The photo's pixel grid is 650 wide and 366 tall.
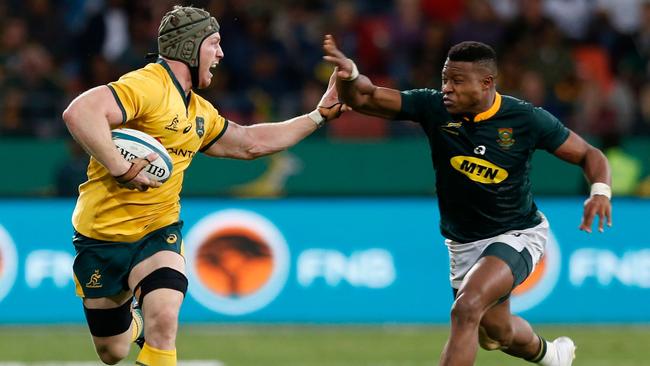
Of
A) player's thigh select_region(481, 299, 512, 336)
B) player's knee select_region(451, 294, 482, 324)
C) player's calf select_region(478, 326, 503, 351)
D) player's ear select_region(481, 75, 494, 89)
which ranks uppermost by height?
player's ear select_region(481, 75, 494, 89)

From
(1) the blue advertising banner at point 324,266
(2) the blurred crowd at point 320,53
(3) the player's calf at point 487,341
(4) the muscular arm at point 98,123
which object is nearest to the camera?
(4) the muscular arm at point 98,123

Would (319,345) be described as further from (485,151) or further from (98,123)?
(98,123)

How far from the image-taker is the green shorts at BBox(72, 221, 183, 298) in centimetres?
759

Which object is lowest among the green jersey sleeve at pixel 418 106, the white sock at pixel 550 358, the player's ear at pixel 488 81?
the white sock at pixel 550 358

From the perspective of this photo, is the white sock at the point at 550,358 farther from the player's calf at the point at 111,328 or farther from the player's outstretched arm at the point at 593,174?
the player's calf at the point at 111,328

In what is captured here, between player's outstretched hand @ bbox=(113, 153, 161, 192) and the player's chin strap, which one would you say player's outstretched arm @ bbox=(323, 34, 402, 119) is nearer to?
the player's chin strap

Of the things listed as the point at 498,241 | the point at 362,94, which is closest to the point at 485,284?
the point at 498,241

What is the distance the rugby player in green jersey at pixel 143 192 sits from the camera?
7176mm

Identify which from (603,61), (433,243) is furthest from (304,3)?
(433,243)

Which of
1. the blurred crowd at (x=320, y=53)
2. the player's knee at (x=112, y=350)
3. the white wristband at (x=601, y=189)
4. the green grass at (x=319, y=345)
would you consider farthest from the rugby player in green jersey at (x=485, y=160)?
the blurred crowd at (x=320, y=53)

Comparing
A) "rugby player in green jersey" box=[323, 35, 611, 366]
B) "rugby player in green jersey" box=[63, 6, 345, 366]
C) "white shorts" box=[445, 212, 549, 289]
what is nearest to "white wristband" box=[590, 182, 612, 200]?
"rugby player in green jersey" box=[323, 35, 611, 366]

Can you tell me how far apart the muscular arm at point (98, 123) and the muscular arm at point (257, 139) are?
1068 mm

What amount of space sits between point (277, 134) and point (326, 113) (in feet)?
1.11

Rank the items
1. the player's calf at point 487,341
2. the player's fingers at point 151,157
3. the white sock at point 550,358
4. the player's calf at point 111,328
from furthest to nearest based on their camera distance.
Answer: the white sock at point 550,358, the player's calf at point 487,341, the player's calf at point 111,328, the player's fingers at point 151,157
